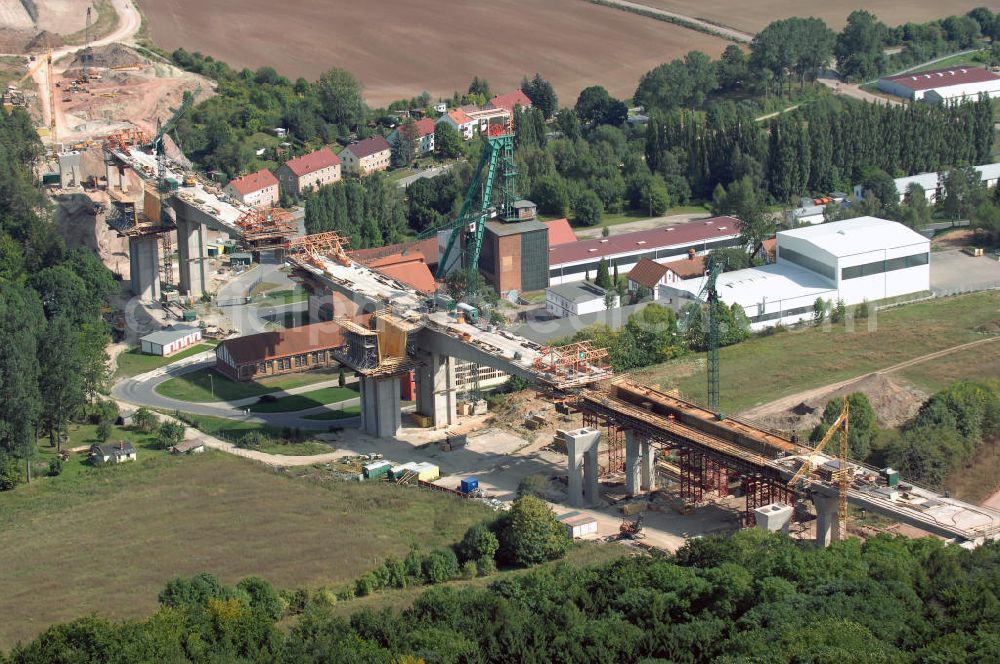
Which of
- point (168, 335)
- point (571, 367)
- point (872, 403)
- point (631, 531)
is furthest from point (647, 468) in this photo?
point (168, 335)

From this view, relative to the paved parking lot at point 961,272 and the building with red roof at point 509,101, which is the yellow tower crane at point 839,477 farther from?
the building with red roof at point 509,101

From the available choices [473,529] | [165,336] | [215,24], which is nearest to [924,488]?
[473,529]

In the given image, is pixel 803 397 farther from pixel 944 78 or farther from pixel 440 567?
pixel 944 78

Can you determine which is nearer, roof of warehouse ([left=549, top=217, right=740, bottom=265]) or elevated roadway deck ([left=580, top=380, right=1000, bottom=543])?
elevated roadway deck ([left=580, top=380, right=1000, bottom=543])

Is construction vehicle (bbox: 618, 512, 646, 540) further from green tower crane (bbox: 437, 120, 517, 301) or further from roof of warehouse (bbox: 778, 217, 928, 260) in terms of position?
roof of warehouse (bbox: 778, 217, 928, 260)

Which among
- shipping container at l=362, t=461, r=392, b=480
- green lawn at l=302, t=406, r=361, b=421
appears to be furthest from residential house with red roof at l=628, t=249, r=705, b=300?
shipping container at l=362, t=461, r=392, b=480

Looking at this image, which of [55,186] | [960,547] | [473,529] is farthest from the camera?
[55,186]

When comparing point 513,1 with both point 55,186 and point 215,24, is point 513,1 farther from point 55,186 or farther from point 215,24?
point 55,186
